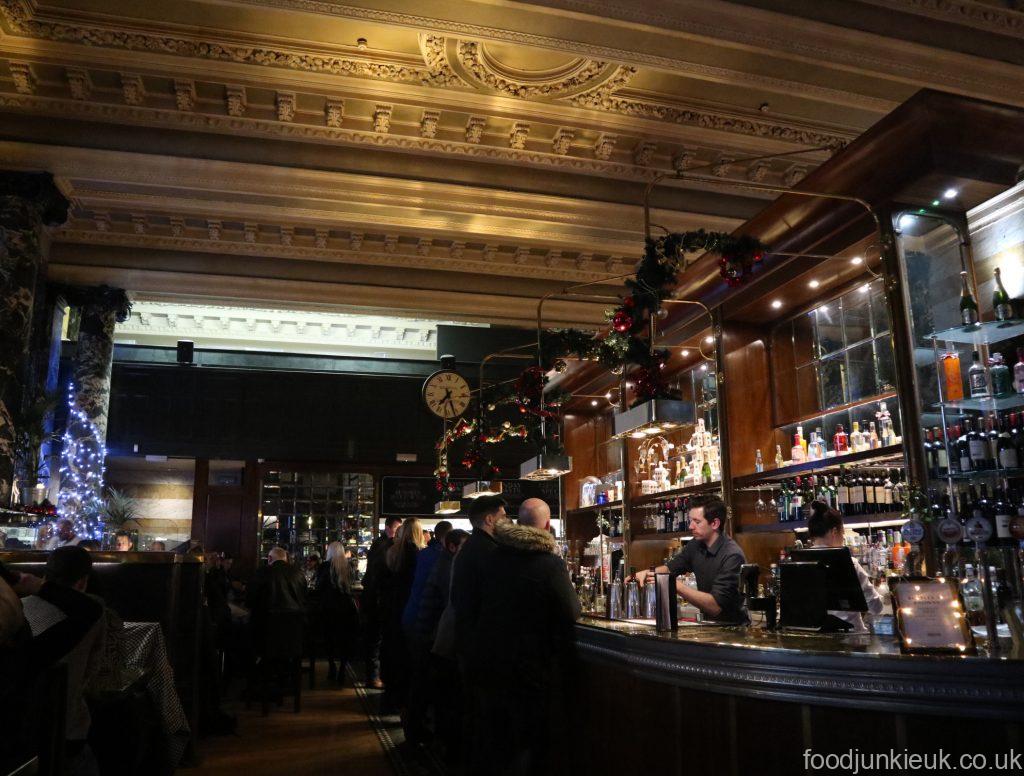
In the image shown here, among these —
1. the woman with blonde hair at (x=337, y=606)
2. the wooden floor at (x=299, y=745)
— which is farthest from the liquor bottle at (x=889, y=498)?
the woman with blonde hair at (x=337, y=606)

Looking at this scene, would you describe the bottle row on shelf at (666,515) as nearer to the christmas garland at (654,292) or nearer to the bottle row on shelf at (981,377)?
the christmas garland at (654,292)

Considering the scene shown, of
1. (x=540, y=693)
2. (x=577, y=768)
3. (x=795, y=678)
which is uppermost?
(x=795, y=678)

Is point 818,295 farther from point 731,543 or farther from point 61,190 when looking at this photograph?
point 61,190

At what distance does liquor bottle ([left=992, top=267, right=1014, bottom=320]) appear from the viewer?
180 inches

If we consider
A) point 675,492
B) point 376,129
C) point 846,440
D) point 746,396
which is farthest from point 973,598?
point 376,129

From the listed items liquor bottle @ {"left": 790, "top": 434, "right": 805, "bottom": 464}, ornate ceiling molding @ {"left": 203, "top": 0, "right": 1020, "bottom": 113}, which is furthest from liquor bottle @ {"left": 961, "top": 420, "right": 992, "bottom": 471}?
ornate ceiling molding @ {"left": 203, "top": 0, "right": 1020, "bottom": 113}

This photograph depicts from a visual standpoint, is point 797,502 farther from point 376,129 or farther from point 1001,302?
point 376,129

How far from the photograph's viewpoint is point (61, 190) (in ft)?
26.6

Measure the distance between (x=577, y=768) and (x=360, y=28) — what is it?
5.31 m

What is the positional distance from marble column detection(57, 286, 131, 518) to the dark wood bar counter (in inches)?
342

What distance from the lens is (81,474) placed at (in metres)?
10.0

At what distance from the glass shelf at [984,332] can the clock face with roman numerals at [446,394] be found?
719 cm

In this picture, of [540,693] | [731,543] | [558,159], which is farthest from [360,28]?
[540,693]

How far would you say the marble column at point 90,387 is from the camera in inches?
394
